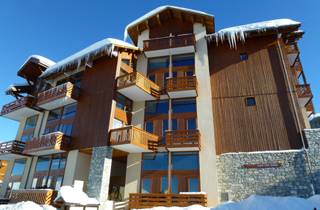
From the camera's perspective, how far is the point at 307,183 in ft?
41.4

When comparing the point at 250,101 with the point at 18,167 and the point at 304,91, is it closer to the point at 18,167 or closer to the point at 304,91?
the point at 304,91

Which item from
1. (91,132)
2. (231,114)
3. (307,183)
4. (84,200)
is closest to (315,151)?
(307,183)

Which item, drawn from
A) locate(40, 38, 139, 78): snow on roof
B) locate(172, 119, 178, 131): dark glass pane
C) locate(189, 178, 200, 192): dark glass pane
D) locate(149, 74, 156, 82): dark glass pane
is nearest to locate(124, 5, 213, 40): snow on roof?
locate(40, 38, 139, 78): snow on roof

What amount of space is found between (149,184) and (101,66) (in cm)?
992

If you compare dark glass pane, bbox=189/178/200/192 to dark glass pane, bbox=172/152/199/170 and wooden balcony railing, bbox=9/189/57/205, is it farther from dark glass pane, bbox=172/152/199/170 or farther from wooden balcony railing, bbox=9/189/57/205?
wooden balcony railing, bbox=9/189/57/205

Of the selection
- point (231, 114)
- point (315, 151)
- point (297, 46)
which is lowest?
point (315, 151)

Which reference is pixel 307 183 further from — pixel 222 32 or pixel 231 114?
pixel 222 32

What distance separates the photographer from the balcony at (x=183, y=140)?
1452 cm

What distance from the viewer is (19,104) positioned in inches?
836

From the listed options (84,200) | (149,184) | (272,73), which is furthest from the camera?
(272,73)

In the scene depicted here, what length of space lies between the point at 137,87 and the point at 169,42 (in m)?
5.24

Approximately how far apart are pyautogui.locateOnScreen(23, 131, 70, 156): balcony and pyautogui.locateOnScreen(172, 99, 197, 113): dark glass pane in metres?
8.28

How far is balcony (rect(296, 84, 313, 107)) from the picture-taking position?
1532 centimetres

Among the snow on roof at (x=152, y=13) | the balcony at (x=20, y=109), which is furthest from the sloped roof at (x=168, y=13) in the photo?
the balcony at (x=20, y=109)
